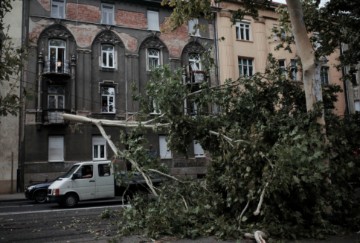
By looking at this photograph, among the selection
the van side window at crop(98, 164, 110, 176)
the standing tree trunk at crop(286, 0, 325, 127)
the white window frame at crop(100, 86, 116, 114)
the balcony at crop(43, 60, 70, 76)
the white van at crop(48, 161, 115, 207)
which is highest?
the balcony at crop(43, 60, 70, 76)

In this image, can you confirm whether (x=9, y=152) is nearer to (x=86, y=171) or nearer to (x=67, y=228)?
(x=86, y=171)

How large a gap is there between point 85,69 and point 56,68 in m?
1.86

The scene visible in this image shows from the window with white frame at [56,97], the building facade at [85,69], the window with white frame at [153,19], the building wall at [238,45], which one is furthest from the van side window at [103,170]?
the building wall at [238,45]

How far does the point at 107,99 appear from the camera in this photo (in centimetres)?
2459

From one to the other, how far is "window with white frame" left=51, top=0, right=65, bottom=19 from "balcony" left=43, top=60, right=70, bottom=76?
3.14 m

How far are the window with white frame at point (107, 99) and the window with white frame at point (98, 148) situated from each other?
2.02 m

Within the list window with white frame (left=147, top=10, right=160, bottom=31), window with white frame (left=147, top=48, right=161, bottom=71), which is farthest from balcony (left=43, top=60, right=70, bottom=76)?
window with white frame (left=147, top=10, right=160, bottom=31)

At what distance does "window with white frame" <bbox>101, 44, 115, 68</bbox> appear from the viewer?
81.4 feet

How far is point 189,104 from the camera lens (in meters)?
10.1

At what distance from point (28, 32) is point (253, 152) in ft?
65.7

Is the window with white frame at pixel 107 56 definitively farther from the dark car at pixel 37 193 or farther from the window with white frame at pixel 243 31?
the dark car at pixel 37 193

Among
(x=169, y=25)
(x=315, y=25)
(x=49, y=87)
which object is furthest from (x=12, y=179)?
(x=315, y=25)

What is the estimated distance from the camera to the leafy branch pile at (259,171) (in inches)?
265

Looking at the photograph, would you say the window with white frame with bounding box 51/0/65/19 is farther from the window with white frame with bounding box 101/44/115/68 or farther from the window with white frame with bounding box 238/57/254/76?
the window with white frame with bounding box 238/57/254/76
